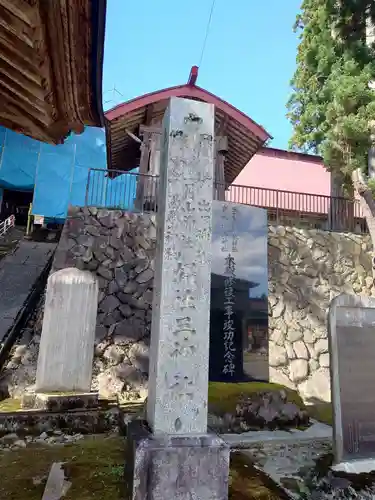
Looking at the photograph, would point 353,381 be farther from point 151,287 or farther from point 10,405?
point 151,287

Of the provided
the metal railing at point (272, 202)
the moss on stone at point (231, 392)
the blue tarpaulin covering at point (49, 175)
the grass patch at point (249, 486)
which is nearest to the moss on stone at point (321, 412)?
the moss on stone at point (231, 392)

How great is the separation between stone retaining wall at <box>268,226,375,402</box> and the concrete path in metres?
6.41

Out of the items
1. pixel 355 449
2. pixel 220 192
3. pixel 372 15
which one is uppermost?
pixel 372 15

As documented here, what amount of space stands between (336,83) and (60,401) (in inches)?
387

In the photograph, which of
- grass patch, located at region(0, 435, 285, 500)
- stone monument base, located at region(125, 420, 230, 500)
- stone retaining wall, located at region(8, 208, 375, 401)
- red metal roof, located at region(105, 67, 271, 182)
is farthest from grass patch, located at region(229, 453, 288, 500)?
red metal roof, located at region(105, 67, 271, 182)

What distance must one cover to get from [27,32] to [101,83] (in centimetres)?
94

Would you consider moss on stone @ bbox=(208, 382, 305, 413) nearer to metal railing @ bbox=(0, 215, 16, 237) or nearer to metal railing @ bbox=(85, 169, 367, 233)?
metal railing @ bbox=(85, 169, 367, 233)

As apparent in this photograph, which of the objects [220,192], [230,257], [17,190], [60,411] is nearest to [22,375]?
[60,411]

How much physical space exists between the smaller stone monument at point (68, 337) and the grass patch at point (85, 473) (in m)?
0.96

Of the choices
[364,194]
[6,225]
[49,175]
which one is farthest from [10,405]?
[49,175]

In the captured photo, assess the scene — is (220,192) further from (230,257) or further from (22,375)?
(22,375)

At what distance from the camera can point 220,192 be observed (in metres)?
11.1

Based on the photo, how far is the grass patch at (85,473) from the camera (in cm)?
305

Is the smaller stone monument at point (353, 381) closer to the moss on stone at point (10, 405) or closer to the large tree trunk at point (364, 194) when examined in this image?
the moss on stone at point (10, 405)
